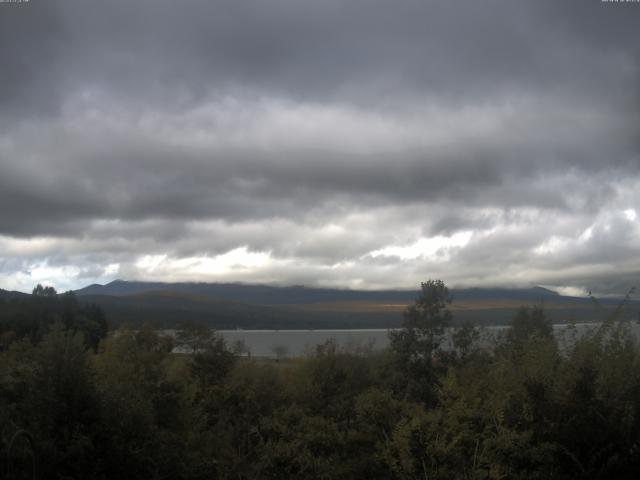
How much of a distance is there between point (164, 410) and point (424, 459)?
311 inches

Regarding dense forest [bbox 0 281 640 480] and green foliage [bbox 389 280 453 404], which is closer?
dense forest [bbox 0 281 640 480]

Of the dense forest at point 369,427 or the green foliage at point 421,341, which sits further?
the green foliage at point 421,341

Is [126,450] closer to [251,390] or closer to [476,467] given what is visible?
[476,467]

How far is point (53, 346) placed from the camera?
13602 millimetres

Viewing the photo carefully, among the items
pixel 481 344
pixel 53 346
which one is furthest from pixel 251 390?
pixel 53 346

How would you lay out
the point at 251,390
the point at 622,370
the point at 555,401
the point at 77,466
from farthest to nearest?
the point at 251,390 → the point at 622,370 → the point at 555,401 → the point at 77,466

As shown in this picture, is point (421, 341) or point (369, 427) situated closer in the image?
point (369, 427)

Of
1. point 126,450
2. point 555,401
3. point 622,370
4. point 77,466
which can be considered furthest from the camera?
point 622,370

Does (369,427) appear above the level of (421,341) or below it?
below

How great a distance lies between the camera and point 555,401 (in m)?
14.0

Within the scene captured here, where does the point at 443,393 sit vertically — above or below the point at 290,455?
above

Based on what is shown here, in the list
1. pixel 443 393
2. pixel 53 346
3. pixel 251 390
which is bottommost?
pixel 251 390

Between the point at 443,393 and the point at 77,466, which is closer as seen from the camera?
the point at 77,466

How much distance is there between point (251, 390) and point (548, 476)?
24.2 metres
